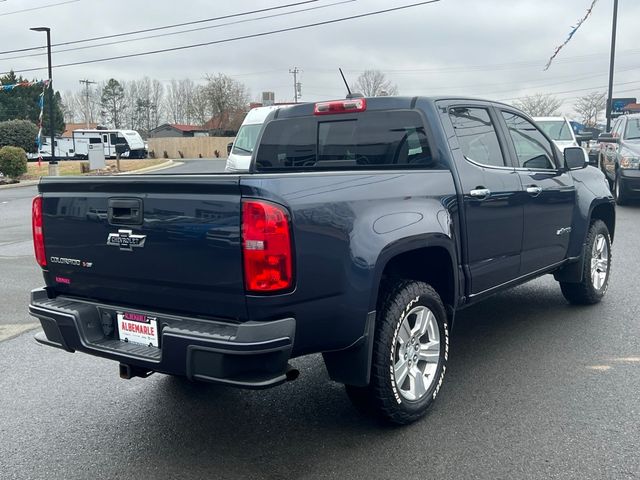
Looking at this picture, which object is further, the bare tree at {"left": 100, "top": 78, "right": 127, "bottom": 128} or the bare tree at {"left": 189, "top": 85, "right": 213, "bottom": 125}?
the bare tree at {"left": 100, "top": 78, "right": 127, "bottom": 128}

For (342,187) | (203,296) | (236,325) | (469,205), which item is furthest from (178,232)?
(469,205)

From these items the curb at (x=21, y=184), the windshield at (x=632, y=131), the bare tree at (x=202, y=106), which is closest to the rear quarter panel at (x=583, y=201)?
the windshield at (x=632, y=131)

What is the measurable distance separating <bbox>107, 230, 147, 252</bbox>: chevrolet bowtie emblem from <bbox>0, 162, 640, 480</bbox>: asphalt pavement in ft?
3.80

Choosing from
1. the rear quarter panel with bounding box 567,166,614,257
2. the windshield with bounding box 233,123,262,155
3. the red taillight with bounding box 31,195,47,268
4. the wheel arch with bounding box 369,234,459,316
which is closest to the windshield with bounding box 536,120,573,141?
the windshield with bounding box 233,123,262,155

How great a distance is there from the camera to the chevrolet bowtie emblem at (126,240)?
3299 mm

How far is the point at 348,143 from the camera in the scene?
4723 mm

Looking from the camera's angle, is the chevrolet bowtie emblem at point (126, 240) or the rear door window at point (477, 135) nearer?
the chevrolet bowtie emblem at point (126, 240)

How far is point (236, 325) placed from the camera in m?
3.04

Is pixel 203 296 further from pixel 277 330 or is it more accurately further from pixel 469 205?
pixel 469 205

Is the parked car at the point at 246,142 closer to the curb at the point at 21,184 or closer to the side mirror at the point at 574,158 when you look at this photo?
the side mirror at the point at 574,158

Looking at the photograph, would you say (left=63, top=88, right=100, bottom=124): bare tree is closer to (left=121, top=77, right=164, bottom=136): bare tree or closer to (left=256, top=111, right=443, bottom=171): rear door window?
(left=121, top=77, right=164, bottom=136): bare tree

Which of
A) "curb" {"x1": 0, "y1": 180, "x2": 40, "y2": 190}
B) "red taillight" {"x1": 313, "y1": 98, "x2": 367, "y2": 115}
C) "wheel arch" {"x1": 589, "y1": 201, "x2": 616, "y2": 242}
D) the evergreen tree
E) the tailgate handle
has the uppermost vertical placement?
the evergreen tree

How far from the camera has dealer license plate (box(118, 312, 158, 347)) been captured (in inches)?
130

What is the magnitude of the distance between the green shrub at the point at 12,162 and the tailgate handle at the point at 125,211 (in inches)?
1104
